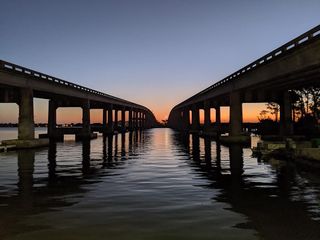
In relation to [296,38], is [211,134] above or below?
below

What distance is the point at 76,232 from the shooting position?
10.0 meters

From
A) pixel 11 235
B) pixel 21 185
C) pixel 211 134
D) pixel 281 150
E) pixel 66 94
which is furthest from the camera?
pixel 211 134

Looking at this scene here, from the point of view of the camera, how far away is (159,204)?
537 inches

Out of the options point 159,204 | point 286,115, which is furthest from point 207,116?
point 159,204

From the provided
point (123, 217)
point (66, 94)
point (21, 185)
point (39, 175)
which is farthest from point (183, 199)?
point (66, 94)

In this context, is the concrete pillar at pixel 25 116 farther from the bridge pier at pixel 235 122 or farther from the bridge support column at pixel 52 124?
the bridge pier at pixel 235 122

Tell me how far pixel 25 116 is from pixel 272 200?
134ft

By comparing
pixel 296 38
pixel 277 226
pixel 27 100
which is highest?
pixel 296 38

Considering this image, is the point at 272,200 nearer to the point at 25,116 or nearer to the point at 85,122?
the point at 25,116

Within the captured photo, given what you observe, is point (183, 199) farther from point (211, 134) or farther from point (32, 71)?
point (211, 134)

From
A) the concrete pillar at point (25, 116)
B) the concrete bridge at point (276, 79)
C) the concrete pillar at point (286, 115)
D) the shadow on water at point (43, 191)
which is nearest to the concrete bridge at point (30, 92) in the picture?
the concrete pillar at point (25, 116)

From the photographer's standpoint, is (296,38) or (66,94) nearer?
(296,38)

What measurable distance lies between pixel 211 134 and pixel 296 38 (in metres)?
Result: 51.7

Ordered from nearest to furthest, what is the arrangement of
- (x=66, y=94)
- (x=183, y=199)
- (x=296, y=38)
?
1. (x=183, y=199)
2. (x=296, y=38)
3. (x=66, y=94)
